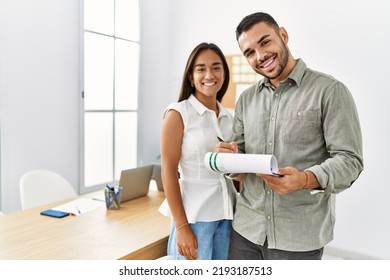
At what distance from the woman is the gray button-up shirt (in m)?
0.10

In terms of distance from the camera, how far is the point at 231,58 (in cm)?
139

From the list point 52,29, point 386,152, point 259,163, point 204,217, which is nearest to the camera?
point 259,163

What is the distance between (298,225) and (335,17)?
766mm

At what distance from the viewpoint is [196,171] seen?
1.02m

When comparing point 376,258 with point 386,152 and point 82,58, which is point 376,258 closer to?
point 386,152

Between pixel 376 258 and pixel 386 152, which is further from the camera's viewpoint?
pixel 386 152

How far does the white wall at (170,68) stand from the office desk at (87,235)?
0.49 m

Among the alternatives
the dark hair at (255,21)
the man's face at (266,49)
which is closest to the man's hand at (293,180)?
the man's face at (266,49)

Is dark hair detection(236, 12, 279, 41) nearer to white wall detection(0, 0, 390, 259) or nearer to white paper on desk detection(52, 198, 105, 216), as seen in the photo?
white wall detection(0, 0, 390, 259)

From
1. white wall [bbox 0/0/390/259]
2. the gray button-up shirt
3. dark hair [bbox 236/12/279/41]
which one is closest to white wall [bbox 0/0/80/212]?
white wall [bbox 0/0/390/259]

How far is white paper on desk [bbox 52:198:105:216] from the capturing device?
4.58ft

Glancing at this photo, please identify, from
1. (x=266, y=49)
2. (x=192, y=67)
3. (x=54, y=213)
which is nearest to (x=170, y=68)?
(x=192, y=67)

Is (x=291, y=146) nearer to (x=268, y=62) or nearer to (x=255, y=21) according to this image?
(x=268, y=62)

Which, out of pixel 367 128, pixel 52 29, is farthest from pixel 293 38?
pixel 52 29
